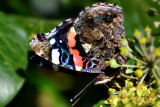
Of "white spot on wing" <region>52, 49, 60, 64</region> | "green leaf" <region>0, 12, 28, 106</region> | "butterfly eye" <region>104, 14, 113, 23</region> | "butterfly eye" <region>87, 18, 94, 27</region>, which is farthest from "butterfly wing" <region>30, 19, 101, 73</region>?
"green leaf" <region>0, 12, 28, 106</region>

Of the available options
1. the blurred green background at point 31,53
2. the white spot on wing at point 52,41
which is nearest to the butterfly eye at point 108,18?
the blurred green background at point 31,53

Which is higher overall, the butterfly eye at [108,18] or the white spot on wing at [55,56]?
the butterfly eye at [108,18]

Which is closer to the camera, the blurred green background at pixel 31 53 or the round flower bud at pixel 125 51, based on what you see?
the round flower bud at pixel 125 51

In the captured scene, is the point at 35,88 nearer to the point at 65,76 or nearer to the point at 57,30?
the point at 65,76

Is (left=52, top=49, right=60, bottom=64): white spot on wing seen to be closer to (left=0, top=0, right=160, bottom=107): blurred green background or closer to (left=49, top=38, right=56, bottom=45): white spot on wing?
(left=49, top=38, right=56, bottom=45): white spot on wing

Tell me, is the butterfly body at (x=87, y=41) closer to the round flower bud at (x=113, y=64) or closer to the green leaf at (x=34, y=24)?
the round flower bud at (x=113, y=64)

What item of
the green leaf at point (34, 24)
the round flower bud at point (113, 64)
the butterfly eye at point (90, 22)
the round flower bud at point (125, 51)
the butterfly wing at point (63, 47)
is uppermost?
the green leaf at point (34, 24)

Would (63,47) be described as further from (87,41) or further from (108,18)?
(108,18)
